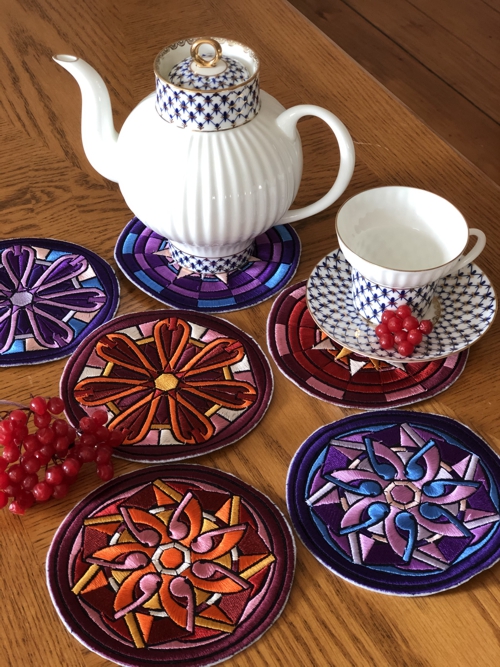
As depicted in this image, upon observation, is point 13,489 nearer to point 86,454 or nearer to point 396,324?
point 86,454

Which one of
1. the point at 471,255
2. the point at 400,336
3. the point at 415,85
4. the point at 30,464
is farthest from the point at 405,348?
the point at 415,85

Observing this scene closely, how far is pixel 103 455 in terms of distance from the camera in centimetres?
59

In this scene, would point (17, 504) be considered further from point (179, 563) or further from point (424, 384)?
point (424, 384)

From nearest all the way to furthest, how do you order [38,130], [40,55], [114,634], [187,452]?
[114,634] < [187,452] < [38,130] < [40,55]

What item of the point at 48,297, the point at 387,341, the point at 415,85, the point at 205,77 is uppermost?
the point at 205,77

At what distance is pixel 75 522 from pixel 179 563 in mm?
86

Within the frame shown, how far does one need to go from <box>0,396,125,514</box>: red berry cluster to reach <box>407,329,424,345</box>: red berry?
263mm

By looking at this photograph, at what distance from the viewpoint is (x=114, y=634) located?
50 cm

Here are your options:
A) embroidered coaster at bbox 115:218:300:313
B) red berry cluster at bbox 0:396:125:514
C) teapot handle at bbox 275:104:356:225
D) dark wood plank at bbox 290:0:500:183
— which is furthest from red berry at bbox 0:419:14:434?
dark wood plank at bbox 290:0:500:183

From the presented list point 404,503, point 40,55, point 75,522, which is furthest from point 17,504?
point 40,55

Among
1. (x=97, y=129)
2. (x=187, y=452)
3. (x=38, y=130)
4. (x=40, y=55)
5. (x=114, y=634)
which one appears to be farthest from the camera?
(x=40, y=55)

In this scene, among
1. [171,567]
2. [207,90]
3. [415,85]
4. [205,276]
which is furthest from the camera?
[415,85]

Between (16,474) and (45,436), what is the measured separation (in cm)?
3

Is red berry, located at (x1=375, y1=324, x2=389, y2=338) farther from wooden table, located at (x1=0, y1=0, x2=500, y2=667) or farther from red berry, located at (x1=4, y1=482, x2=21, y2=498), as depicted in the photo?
red berry, located at (x1=4, y1=482, x2=21, y2=498)
